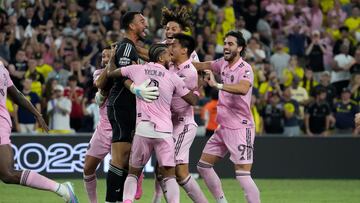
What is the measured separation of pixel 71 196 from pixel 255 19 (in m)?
14.3

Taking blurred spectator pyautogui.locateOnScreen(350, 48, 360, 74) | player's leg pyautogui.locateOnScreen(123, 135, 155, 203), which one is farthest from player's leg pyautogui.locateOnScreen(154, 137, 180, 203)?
blurred spectator pyautogui.locateOnScreen(350, 48, 360, 74)

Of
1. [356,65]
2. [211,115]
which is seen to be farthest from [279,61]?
[211,115]

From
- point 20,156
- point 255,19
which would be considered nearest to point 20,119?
A: point 20,156

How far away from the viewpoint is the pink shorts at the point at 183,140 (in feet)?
41.8

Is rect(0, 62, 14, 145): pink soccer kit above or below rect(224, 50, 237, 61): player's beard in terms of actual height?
below

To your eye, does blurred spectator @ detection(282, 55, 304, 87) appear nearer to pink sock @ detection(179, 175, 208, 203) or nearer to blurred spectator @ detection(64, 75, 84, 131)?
blurred spectator @ detection(64, 75, 84, 131)

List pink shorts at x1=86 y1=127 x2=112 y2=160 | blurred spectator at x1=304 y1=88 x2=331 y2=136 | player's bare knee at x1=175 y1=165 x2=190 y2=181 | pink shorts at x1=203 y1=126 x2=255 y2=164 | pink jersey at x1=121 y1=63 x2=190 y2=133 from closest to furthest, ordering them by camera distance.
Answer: pink jersey at x1=121 y1=63 x2=190 y2=133 < player's bare knee at x1=175 y1=165 x2=190 y2=181 < pink shorts at x1=203 y1=126 x2=255 y2=164 < pink shorts at x1=86 y1=127 x2=112 y2=160 < blurred spectator at x1=304 y1=88 x2=331 y2=136

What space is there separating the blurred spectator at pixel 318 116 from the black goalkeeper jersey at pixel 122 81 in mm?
10664

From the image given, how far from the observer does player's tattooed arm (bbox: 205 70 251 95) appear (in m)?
12.5

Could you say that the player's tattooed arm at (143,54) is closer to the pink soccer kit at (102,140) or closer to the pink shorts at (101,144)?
the pink soccer kit at (102,140)

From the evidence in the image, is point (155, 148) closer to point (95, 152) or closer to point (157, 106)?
point (157, 106)

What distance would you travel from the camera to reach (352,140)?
21.0 meters

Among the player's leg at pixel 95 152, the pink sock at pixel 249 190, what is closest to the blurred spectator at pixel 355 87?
the pink sock at pixel 249 190

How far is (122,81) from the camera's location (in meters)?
12.4
